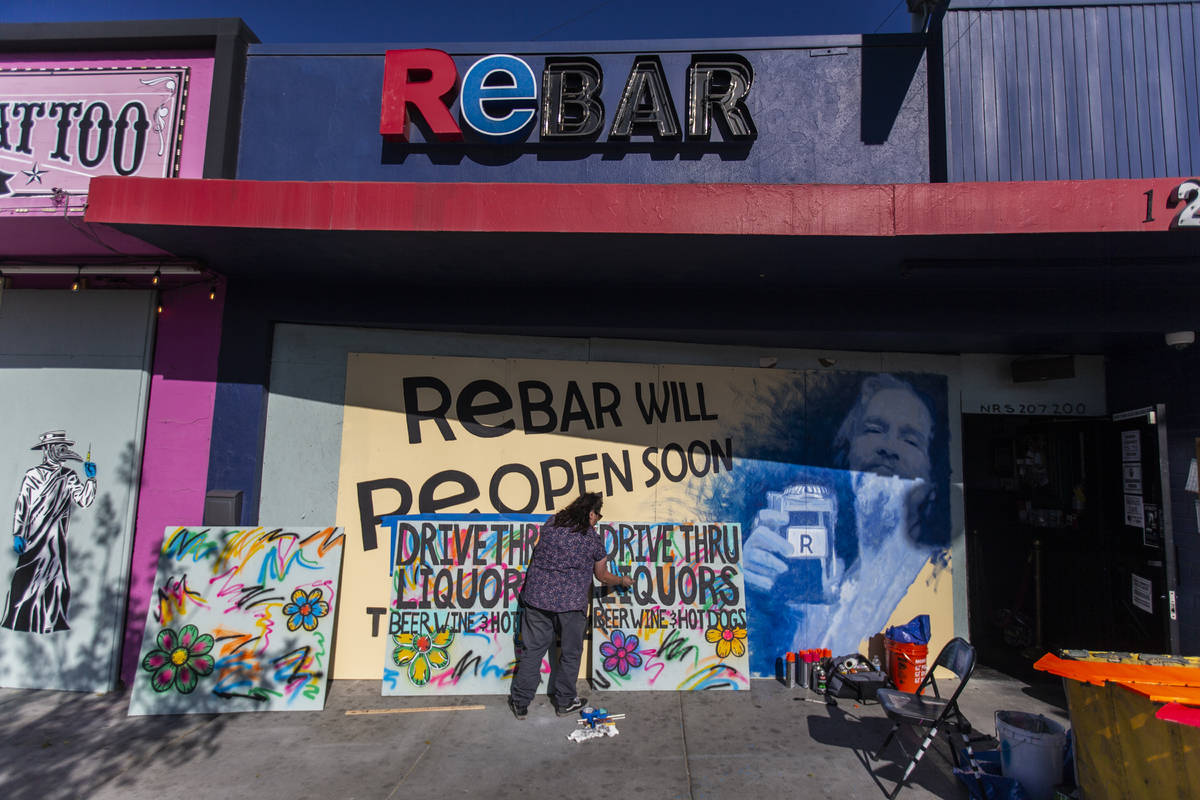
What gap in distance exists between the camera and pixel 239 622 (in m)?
5.80

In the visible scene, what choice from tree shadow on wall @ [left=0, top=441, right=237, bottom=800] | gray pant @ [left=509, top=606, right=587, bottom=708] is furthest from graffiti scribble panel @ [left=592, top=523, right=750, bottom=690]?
tree shadow on wall @ [left=0, top=441, right=237, bottom=800]

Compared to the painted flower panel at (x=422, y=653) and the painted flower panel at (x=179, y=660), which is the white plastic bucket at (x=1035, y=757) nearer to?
the painted flower panel at (x=422, y=653)

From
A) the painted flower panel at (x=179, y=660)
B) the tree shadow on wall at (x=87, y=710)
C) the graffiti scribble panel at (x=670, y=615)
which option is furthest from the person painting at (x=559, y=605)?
the painted flower panel at (x=179, y=660)

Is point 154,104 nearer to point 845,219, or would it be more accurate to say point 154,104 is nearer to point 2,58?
point 2,58

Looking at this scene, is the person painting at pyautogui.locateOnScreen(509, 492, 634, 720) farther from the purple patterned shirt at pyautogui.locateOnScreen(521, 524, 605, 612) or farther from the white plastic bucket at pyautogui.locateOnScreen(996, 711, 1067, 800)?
the white plastic bucket at pyautogui.locateOnScreen(996, 711, 1067, 800)

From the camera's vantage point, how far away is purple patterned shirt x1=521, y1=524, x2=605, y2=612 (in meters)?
5.66

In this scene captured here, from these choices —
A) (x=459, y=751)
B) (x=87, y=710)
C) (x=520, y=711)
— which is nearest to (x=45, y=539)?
(x=87, y=710)

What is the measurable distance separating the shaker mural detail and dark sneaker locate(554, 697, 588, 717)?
126 centimetres

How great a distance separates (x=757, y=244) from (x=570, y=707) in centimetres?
405

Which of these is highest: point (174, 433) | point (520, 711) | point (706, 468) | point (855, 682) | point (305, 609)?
point (174, 433)

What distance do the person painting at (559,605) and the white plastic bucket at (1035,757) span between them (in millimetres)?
3095

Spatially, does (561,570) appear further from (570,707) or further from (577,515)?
(570,707)

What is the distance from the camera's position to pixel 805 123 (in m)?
6.51

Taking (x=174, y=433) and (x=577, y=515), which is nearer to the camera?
(x=577, y=515)
